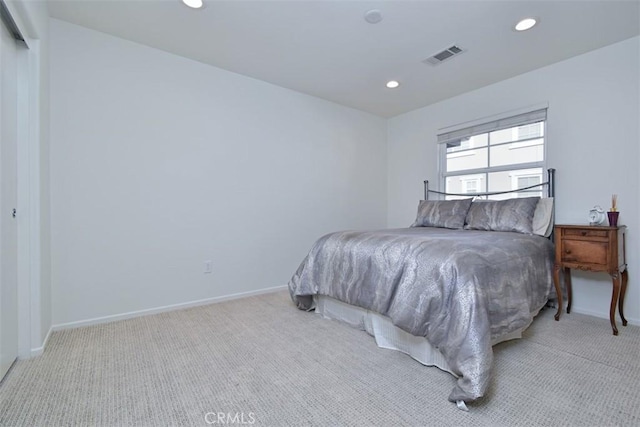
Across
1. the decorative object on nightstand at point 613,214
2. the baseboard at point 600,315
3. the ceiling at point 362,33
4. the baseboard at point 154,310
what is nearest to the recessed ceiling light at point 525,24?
the ceiling at point 362,33

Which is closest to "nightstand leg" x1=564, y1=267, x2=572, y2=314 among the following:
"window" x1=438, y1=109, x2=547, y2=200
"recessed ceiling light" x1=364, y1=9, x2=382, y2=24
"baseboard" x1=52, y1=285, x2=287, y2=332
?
"window" x1=438, y1=109, x2=547, y2=200

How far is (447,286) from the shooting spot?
1.67 m

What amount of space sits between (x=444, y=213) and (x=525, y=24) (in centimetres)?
182

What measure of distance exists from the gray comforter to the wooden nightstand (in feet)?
0.41

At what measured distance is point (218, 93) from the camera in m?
3.13

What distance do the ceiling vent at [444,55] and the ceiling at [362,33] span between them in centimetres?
6

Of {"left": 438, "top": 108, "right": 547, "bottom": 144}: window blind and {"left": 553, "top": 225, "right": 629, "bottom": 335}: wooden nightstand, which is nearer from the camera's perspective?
{"left": 553, "top": 225, "right": 629, "bottom": 335}: wooden nightstand

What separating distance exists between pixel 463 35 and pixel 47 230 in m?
3.56

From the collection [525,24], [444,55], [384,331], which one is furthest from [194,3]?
[384,331]

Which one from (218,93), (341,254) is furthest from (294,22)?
(341,254)

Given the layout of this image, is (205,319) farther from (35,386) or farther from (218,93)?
(218,93)

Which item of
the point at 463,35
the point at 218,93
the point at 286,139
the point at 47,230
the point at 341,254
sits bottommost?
the point at 341,254

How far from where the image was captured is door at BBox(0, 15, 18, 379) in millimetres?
1601

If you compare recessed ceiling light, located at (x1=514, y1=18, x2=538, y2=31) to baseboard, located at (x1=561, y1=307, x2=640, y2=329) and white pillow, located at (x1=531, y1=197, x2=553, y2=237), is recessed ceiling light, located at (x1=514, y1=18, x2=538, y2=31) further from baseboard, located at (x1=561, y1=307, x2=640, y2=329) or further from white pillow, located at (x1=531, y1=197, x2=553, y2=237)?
baseboard, located at (x1=561, y1=307, x2=640, y2=329)
